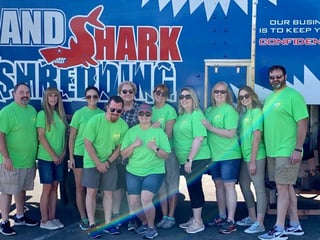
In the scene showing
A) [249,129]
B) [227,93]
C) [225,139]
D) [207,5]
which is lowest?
[225,139]

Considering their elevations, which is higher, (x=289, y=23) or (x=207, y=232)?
(x=289, y=23)

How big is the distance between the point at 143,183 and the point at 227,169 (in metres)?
0.92

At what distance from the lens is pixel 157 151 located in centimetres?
526

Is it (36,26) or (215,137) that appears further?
(36,26)

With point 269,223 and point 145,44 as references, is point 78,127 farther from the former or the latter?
point 269,223

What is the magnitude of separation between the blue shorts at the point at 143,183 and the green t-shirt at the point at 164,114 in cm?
51

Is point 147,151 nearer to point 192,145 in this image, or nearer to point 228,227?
point 192,145

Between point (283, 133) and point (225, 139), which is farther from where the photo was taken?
point (225, 139)

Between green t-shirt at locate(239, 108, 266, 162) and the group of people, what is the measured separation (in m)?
0.01

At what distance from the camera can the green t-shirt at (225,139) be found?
5488mm

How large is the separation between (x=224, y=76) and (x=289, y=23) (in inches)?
36.2

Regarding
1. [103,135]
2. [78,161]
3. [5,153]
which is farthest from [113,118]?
[5,153]

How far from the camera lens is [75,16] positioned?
234 inches

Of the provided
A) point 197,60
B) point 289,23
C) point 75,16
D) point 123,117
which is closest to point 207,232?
point 123,117
